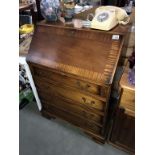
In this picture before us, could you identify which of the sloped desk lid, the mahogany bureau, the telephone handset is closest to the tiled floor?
the mahogany bureau

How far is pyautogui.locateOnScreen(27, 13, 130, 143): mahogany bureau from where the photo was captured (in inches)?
40.5

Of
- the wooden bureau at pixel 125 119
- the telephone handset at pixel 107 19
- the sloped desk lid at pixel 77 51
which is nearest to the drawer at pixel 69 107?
the wooden bureau at pixel 125 119

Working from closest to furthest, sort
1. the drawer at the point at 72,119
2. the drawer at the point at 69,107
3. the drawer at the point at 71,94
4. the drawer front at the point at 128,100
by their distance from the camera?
1. the drawer front at the point at 128,100
2. the drawer at the point at 71,94
3. the drawer at the point at 69,107
4. the drawer at the point at 72,119

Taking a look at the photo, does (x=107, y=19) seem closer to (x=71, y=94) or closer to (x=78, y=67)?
(x=78, y=67)

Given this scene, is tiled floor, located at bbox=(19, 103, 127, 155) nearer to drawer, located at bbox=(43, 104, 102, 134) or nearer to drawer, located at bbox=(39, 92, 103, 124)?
drawer, located at bbox=(43, 104, 102, 134)

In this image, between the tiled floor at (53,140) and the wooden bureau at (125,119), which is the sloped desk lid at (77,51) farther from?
the tiled floor at (53,140)

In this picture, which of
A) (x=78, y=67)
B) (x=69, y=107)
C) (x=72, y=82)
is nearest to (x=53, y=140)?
(x=69, y=107)

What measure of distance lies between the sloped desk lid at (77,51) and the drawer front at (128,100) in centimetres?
15

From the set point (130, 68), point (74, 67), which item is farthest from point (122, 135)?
point (74, 67)

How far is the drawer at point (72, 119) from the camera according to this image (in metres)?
1.45

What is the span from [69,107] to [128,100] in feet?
1.90
